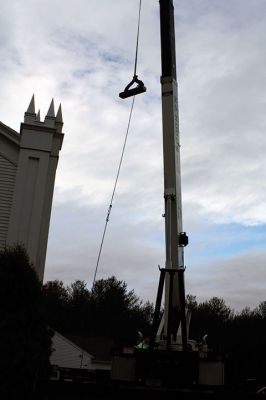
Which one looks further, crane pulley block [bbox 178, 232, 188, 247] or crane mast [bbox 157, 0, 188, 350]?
crane pulley block [bbox 178, 232, 188, 247]

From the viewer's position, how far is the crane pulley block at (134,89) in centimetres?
1214

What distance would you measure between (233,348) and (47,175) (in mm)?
45086

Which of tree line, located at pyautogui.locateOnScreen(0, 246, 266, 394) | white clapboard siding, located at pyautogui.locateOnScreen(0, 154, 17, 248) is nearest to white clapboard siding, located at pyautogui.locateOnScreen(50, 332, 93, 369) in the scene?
tree line, located at pyautogui.locateOnScreen(0, 246, 266, 394)

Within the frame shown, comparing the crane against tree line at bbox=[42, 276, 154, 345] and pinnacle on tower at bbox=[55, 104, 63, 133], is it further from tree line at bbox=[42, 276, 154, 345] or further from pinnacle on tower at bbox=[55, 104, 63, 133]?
tree line at bbox=[42, 276, 154, 345]

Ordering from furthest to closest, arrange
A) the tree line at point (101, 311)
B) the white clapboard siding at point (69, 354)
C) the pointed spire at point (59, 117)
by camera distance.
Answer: the tree line at point (101, 311) < the white clapboard siding at point (69, 354) < the pointed spire at point (59, 117)

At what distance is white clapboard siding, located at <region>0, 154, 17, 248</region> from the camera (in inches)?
545

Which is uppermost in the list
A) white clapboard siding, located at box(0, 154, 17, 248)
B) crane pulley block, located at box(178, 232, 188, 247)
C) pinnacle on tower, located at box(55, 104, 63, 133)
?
pinnacle on tower, located at box(55, 104, 63, 133)

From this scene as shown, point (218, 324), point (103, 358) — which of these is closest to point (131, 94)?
point (103, 358)

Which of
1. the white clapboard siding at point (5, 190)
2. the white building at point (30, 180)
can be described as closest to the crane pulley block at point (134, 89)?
the white building at point (30, 180)

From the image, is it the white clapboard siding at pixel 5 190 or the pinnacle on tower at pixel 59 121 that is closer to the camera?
the white clapboard siding at pixel 5 190

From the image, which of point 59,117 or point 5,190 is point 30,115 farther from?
point 5,190

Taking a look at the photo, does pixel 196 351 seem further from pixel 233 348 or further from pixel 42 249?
pixel 233 348

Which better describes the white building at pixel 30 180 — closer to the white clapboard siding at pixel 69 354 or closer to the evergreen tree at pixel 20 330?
the evergreen tree at pixel 20 330

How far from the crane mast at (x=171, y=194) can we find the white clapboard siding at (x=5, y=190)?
493 centimetres
